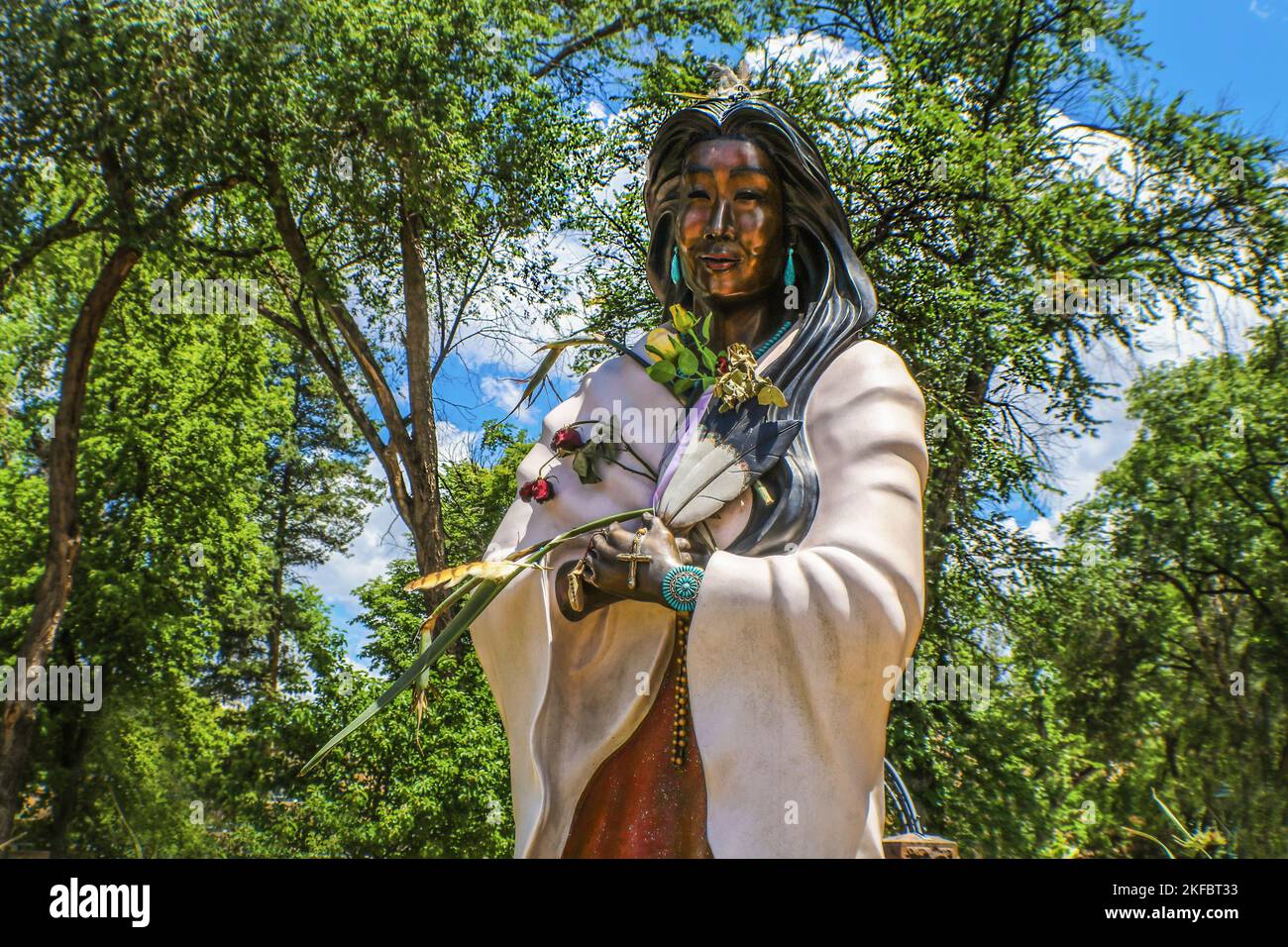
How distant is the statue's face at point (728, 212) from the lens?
4539 mm

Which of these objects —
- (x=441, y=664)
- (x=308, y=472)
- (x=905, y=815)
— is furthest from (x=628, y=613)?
(x=308, y=472)

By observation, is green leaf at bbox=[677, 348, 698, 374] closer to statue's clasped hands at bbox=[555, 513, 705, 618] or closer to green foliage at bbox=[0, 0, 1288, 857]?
statue's clasped hands at bbox=[555, 513, 705, 618]

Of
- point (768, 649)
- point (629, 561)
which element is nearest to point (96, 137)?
point (629, 561)

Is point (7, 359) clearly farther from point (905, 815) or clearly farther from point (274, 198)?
point (905, 815)

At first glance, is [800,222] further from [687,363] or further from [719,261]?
[687,363]

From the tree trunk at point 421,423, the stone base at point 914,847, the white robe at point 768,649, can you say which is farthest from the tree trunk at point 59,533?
the stone base at point 914,847

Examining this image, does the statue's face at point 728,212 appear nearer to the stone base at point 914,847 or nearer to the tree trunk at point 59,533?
the stone base at point 914,847

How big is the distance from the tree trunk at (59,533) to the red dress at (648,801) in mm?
A: 13275

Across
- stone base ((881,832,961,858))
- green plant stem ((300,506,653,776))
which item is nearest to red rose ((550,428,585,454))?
green plant stem ((300,506,653,776))

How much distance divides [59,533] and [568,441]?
526 inches

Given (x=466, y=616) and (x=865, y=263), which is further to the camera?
(x=865, y=263)

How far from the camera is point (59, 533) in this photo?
51.2 ft
